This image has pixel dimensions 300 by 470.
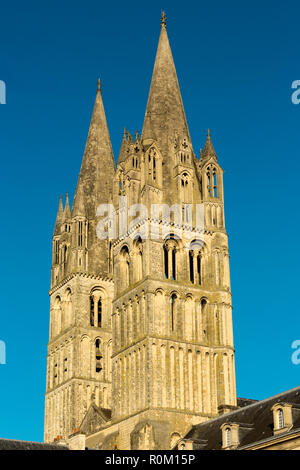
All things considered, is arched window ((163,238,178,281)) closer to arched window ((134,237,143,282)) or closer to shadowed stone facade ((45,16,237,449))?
shadowed stone facade ((45,16,237,449))

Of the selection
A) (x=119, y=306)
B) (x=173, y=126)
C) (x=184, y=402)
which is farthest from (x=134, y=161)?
(x=184, y=402)

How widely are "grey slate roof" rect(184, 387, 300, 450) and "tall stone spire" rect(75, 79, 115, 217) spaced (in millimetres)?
30284

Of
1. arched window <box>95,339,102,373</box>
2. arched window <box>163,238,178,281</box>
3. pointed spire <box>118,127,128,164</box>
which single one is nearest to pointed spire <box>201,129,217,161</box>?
pointed spire <box>118,127,128,164</box>

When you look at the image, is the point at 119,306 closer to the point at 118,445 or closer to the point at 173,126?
the point at 118,445

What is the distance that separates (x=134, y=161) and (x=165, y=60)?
11513mm

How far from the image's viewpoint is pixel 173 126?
73.8 metres

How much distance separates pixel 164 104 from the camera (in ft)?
245

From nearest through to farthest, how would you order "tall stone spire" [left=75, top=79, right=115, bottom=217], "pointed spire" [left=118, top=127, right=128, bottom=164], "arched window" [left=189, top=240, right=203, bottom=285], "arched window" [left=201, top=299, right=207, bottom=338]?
"arched window" [left=201, top=299, right=207, bottom=338] < "arched window" [left=189, top=240, right=203, bottom=285] < "pointed spire" [left=118, top=127, right=128, bottom=164] < "tall stone spire" [left=75, top=79, right=115, bottom=217]

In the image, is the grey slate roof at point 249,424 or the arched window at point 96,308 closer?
the grey slate roof at point 249,424

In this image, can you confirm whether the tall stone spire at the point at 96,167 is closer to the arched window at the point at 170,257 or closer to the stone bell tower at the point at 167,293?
the stone bell tower at the point at 167,293

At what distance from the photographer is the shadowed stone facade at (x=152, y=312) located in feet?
210

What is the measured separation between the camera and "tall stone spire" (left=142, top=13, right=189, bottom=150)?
7306cm

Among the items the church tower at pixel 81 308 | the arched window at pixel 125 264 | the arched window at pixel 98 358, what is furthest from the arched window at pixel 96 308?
the arched window at pixel 125 264

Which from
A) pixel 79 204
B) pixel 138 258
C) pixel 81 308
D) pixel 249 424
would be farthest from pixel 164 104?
pixel 249 424
